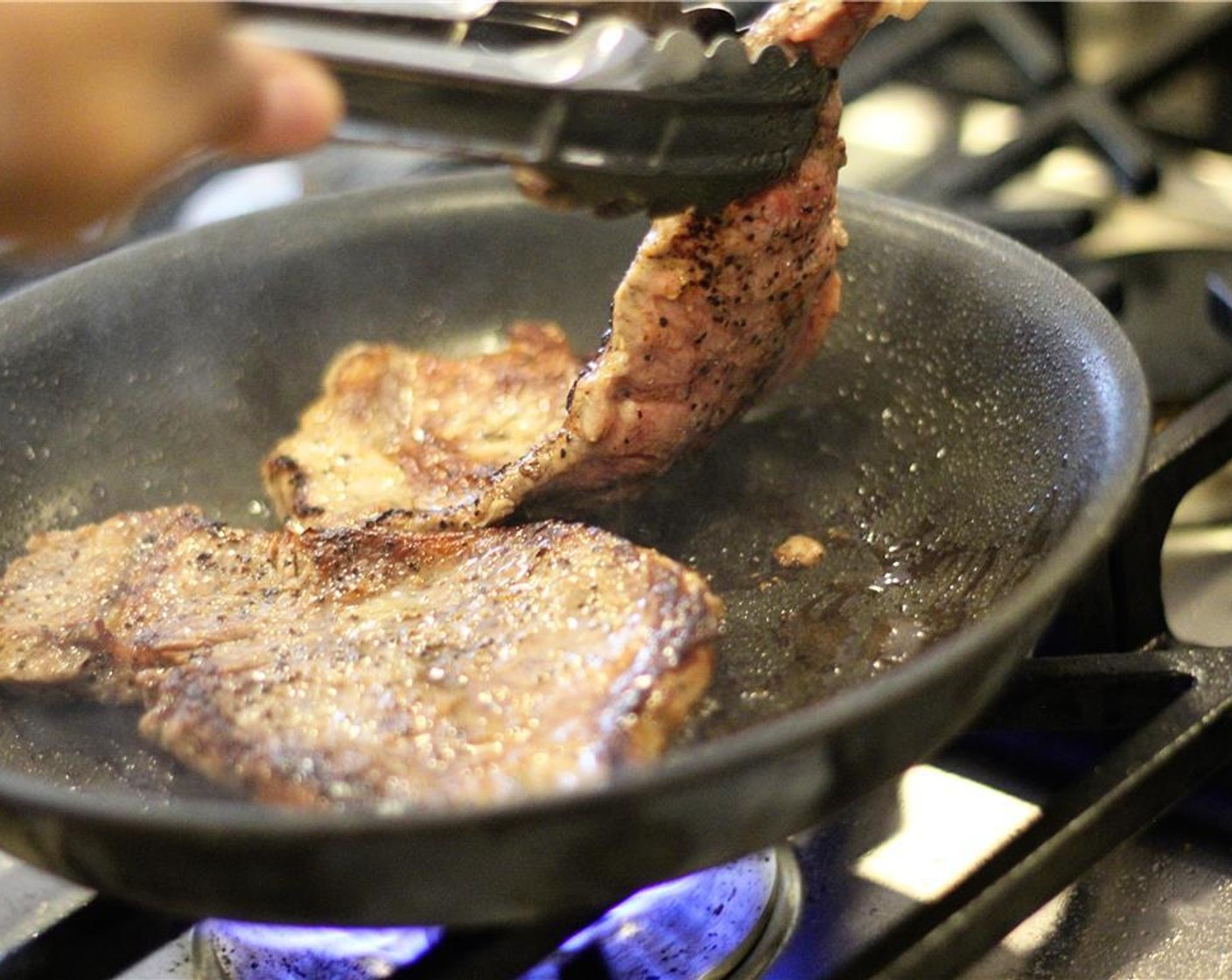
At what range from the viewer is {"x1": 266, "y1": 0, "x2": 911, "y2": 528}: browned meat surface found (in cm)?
117

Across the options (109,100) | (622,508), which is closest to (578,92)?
(109,100)

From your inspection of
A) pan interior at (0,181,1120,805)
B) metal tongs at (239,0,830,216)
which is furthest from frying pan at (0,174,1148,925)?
metal tongs at (239,0,830,216)

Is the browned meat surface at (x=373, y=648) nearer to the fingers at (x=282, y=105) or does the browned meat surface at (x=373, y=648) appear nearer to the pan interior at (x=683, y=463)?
the pan interior at (x=683, y=463)

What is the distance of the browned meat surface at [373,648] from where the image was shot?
0.90m

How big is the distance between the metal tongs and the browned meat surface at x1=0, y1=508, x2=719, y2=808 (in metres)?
0.29

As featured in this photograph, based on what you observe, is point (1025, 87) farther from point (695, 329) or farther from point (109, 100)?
point (109, 100)

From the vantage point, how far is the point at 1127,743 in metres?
1.15

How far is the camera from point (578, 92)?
924 mm

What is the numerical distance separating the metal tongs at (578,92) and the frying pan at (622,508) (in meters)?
0.32

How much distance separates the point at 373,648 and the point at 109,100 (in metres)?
0.46

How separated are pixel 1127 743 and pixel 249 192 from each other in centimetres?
183

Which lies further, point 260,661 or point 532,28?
point 532,28

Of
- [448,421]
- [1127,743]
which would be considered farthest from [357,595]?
[1127,743]

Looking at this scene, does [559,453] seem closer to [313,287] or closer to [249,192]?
[313,287]
